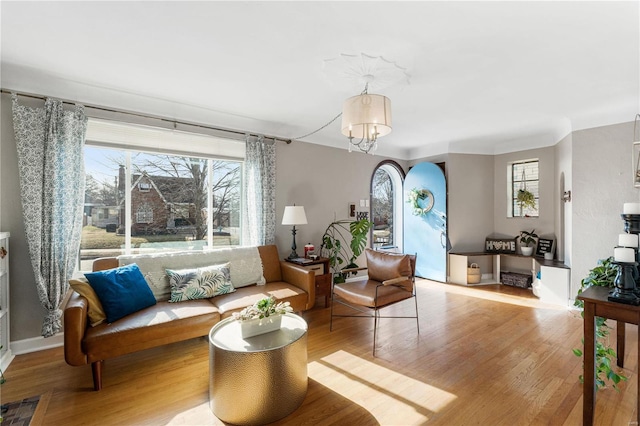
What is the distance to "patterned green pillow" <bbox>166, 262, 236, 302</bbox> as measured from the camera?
9.48ft

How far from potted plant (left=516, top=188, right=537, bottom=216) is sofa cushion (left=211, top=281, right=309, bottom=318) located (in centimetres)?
424

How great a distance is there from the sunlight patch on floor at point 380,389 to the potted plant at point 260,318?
59 cm

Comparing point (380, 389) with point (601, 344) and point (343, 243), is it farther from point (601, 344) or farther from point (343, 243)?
point (343, 243)

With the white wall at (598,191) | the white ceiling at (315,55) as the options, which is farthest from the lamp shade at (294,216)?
the white wall at (598,191)

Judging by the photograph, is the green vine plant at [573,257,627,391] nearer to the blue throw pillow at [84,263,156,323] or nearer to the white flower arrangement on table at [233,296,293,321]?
the white flower arrangement on table at [233,296,293,321]

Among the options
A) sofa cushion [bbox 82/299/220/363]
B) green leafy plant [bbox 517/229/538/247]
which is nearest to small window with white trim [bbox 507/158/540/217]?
green leafy plant [bbox 517/229/538/247]

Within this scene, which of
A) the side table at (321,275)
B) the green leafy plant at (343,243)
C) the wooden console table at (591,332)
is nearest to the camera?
the wooden console table at (591,332)

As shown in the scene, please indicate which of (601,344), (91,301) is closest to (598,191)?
(601,344)

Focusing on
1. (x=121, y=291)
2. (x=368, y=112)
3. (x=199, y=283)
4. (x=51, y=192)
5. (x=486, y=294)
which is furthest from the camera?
(x=486, y=294)

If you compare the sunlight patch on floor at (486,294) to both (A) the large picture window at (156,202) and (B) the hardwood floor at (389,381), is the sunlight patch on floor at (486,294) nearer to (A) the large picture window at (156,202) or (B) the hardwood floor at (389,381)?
(B) the hardwood floor at (389,381)

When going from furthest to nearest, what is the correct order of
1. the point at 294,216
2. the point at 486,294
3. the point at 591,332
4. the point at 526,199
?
the point at 526,199
the point at 486,294
the point at 294,216
the point at 591,332

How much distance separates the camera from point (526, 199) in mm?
5031

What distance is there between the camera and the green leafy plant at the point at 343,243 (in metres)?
4.52

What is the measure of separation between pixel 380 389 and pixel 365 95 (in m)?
2.20
